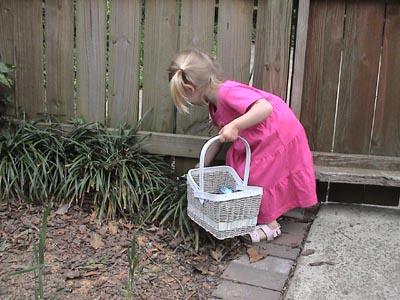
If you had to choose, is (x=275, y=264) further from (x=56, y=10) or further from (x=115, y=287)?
(x=56, y=10)

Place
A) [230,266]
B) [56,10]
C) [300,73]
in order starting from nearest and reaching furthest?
[230,266] → [300,73] → [56,10]

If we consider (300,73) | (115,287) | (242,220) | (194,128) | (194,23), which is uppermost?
(194,23)

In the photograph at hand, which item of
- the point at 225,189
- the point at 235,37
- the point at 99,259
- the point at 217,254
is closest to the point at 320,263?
the point at 217,254

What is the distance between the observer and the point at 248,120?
9.04 ft

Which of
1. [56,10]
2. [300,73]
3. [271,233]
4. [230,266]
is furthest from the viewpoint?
[56,10]

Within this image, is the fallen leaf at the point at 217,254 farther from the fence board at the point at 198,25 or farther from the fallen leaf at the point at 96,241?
the fence board at the point at 198,25

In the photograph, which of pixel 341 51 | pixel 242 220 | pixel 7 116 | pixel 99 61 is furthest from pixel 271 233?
pixel 7 116

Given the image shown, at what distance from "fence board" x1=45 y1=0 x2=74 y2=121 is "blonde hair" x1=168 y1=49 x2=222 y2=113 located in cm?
102

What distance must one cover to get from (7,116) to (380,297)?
2.59 meters

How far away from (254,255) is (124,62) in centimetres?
153

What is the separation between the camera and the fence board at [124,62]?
11.4 feet

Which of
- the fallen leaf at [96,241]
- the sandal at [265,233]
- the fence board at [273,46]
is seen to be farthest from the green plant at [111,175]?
the fence board at [273,46]

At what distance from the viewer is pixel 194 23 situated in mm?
3373

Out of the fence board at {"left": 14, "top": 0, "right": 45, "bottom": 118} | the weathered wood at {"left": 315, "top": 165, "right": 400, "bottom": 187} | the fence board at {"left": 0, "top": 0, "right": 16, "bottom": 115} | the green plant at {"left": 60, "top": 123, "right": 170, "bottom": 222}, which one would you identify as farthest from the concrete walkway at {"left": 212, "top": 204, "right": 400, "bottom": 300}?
the fence board at {"left": 0, "top": 0, "right": 16, "bottom": 115}
